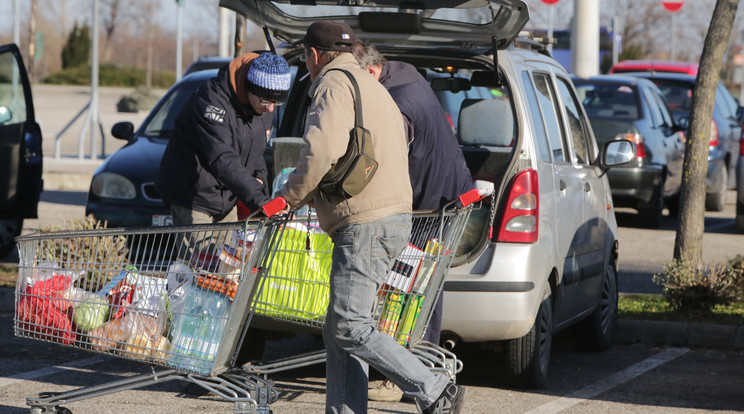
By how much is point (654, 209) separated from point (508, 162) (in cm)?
811

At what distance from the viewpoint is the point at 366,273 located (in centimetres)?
435

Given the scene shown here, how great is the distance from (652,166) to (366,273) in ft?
30.7

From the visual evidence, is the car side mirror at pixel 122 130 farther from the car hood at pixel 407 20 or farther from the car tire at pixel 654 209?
the car tire at pixel 654 209

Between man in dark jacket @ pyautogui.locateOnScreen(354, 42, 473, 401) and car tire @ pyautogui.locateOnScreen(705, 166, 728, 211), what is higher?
man in dark jacket @ pyautogui.locateOnScreen(354, 42, 473, 401)

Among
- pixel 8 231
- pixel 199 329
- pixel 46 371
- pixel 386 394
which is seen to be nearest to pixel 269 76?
pixel 199 329

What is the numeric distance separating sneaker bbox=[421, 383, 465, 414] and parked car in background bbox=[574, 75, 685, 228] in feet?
27.7

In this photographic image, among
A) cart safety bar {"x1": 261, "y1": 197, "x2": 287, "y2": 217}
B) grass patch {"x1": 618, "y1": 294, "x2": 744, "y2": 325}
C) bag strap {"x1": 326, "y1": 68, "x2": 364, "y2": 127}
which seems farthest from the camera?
grass patch {"x1": 618, "y1": 294, "x2": 744, "y2": 325}

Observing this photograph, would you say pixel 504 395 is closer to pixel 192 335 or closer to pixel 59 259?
pixel 192 335

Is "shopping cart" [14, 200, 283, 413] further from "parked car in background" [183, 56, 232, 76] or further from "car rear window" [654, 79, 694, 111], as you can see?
"car rear window" [654, 79, 694, 111]

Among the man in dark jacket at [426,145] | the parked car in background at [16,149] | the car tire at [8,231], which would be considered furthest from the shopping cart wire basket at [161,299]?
the car tire at [8,231]

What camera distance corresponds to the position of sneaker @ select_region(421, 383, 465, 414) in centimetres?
455

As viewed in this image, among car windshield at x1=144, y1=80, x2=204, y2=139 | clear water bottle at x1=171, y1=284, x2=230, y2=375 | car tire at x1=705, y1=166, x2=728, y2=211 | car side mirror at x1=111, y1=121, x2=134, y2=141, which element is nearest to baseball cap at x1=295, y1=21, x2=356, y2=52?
clear water bottle at x1=171, y1=284, x2=230, y2=375

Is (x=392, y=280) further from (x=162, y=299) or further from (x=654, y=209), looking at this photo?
(x=654, y=209)

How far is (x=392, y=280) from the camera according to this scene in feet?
15.7
